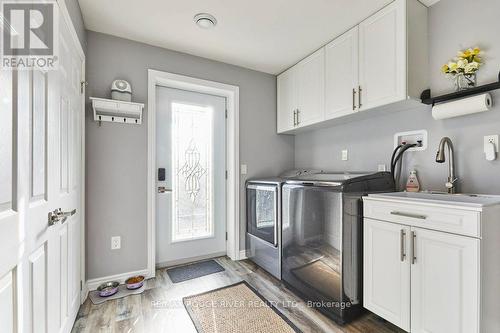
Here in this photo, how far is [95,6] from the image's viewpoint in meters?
1.84

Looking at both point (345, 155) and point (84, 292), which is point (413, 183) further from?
point (84, 292)

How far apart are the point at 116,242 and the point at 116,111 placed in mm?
1229

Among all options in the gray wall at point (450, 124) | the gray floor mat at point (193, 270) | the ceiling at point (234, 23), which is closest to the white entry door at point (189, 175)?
the gray floor mat at point (193, 270)

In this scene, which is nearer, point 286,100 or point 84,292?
point 84,292

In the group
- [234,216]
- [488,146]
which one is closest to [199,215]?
[234,216]

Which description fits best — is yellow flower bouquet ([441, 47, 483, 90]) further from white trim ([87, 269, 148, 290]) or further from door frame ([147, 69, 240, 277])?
white trim ([87, 269, 148, 290])

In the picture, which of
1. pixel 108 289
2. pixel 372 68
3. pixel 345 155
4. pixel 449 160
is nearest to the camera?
pixel 449 160

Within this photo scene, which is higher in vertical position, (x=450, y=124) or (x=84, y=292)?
(x=450, y=124)

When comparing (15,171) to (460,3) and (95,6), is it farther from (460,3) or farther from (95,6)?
(460,3)

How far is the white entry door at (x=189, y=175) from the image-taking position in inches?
102

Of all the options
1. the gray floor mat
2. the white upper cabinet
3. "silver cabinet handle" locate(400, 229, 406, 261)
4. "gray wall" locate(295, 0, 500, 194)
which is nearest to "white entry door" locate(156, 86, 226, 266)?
the gray floor mat

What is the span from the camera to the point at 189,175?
9.03 feet

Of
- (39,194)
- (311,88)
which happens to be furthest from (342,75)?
(39,194)

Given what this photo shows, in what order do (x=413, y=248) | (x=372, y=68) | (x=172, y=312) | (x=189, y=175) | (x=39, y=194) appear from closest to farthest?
(x=39, y=194) < (x=413, y=248) < (x=172, y=312) < (x=372, y=68) < (x=189, y=175)
